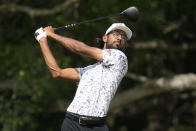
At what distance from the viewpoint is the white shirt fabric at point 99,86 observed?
4.88 metres

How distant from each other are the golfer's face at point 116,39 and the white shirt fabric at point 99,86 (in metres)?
0.18

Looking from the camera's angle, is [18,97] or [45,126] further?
[45,126]

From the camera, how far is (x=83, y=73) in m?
5.15

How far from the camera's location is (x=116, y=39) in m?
5.23

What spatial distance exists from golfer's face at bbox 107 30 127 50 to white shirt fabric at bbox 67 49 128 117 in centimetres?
18


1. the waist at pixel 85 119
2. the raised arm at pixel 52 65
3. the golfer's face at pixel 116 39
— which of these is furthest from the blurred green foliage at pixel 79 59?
the waist at pixel 85 119

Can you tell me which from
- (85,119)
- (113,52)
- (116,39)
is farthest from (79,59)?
(85,119)

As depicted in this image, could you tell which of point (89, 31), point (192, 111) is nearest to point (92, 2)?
point (89, 31)

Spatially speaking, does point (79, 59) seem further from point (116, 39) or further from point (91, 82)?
point (91, 82)

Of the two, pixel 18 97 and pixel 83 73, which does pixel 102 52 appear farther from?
pixel 18 97

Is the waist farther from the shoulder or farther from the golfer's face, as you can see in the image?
the golfer's face

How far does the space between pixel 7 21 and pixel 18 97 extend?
2248 mm

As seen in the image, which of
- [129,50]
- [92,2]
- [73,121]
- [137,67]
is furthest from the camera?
[137,67]

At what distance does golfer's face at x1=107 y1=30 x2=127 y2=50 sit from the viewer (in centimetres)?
520
